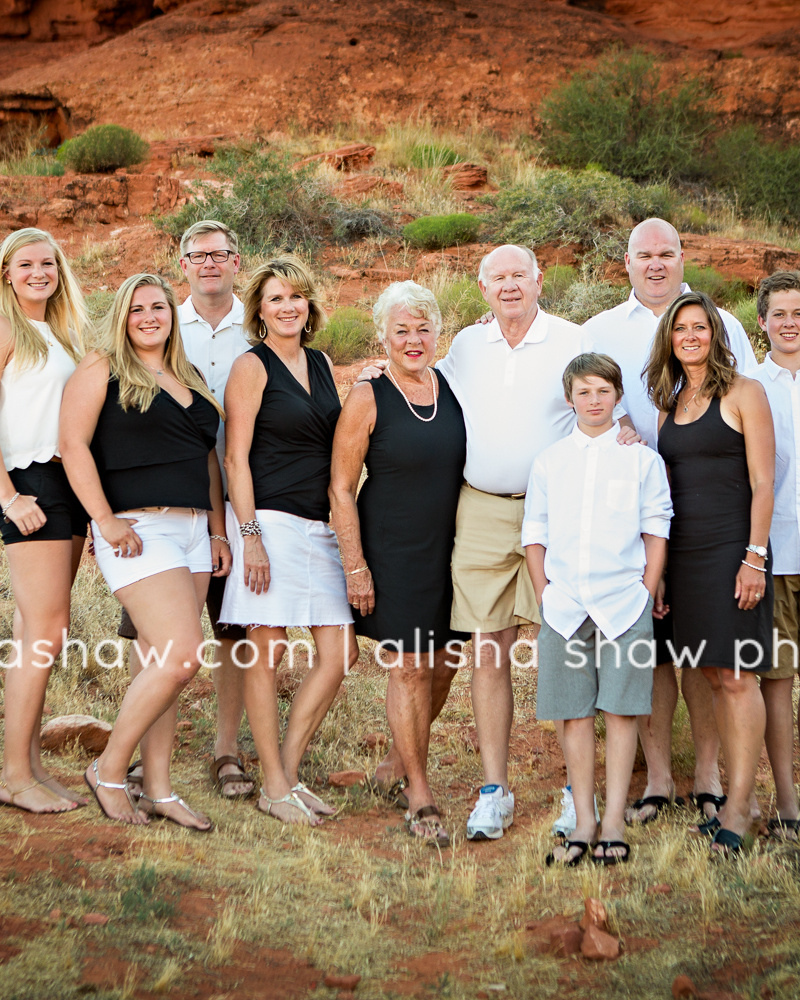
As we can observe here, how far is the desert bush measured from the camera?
12984 millimetres

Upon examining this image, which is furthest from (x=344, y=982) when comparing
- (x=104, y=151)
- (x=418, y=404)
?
(x=104, y=151)

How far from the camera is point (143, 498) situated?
3.84 meters

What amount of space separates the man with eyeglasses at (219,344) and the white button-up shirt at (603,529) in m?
1.56

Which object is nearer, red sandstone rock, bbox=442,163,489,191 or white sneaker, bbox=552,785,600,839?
white sneaker, bbox=552,785,600,839

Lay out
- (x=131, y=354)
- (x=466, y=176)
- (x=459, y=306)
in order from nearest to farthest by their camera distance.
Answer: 1. (x=131, y=354)
2. (x=459, y=306)
3. (x=466, y=176)

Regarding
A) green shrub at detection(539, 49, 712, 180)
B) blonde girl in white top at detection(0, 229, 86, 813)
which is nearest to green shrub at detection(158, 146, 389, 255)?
green shrub at detection(539, 49, 712, 180)

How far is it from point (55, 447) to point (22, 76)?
21.4 m

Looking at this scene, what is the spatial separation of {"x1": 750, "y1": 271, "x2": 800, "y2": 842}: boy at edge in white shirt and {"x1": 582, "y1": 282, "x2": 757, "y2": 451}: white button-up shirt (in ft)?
0.67

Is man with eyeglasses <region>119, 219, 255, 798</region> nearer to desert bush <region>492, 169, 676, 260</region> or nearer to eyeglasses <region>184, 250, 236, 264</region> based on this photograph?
eyeglasses <region>184, 250, 236, 264</region>

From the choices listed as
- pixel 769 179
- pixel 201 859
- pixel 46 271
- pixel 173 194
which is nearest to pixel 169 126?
pixel 173 194

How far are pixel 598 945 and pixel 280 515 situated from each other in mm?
2046

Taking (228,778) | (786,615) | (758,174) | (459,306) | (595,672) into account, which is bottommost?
(228,778)

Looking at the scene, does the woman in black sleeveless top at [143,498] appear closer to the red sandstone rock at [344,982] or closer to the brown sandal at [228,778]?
the brown sandal at [228,778]

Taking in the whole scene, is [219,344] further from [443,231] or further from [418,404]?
[443,231]
